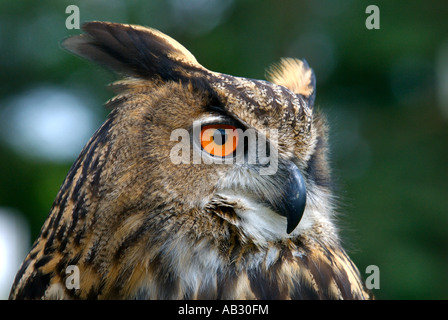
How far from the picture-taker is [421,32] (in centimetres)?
545

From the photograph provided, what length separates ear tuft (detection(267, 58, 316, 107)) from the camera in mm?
2104

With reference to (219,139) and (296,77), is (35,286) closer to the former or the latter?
(219,139)

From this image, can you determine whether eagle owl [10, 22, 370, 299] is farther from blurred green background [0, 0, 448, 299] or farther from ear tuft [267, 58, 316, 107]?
blurred green background [0, 0, 448, 299]

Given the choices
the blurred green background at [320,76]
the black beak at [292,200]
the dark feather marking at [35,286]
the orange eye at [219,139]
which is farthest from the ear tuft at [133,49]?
the blurred green background at [320,76]

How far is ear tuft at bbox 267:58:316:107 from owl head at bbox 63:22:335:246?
0.83 feet

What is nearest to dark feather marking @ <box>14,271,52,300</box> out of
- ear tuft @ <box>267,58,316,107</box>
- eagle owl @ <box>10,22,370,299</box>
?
eagle owl @ <box>10,22,370,299</box>

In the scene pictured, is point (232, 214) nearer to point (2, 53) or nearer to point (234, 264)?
point (234, 264)

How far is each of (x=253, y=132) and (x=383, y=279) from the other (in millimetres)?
3485

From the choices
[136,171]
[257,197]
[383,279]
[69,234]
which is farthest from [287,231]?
[383,279]

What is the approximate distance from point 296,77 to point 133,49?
0.78 meters

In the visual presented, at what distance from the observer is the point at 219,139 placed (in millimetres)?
1676

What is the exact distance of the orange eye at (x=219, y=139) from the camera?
5.49 feet

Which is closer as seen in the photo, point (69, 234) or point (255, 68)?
point (69, 234)

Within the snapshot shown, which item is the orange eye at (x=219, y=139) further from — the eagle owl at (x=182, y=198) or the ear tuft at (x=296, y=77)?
the ear tuft at (x=296, y=77)
